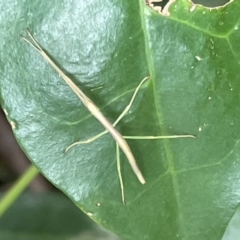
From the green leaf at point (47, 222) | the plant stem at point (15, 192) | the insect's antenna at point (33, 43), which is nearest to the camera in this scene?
the insect's antenna at point (33, 43)

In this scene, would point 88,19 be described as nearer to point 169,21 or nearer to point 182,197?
point 169,21

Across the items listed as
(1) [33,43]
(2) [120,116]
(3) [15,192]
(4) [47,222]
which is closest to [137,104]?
A: (2) [120,116]

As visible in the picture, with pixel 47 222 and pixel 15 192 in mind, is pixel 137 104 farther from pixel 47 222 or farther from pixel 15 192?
pixel 47 222

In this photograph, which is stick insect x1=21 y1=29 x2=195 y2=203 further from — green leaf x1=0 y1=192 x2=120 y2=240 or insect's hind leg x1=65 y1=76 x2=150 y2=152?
green leaf x1=0 y1=192 x2=120 y2=240

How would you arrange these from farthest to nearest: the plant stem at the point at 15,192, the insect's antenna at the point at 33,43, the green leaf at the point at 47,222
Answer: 1. the green leaf at the point at 47,222
2. the plant stem at the point at 15,192
3. the insect's antenna at the point at 33,43

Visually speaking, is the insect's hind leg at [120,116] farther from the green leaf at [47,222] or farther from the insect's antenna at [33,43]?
the green leaf at [47,222]

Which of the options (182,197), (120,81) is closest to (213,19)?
(120,81)

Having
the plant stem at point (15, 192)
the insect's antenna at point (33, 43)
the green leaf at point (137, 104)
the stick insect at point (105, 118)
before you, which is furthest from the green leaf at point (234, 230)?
the insect's antenna at point (33, 43)

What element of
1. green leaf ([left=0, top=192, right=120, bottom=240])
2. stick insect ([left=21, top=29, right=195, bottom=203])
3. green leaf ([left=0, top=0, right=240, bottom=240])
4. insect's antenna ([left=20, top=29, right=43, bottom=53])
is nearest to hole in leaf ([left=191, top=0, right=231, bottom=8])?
green leaf ([left=0, top=0, right=240, bottom=240])
